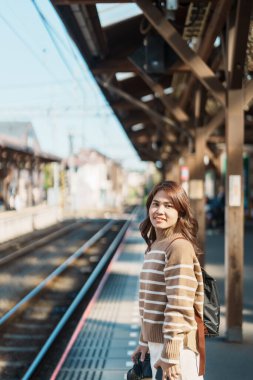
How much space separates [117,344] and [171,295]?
3.62 meters

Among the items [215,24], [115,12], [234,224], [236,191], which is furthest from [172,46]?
[115,12]

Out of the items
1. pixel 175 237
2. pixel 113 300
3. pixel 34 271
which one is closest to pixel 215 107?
pixel 34 271

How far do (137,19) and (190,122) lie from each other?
7.11 ft

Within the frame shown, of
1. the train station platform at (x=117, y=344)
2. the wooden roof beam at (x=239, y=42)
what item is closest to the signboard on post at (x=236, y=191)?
the wooden roof beam at (x=239, y=42)

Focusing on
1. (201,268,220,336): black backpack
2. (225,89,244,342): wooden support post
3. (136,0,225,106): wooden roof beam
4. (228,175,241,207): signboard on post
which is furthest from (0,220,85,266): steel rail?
(201,268,220,336): black backpack

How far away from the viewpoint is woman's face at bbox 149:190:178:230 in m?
2.78

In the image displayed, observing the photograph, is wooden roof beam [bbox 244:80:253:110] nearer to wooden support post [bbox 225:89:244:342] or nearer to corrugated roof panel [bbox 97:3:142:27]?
wooden support post [bbox 225:89:244:342]

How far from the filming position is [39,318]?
8375 millimetres

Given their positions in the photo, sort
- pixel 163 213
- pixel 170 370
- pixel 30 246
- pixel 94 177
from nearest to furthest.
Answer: pixel 170 370
pixel 163 213
pixel 30 246
pixel 94 177

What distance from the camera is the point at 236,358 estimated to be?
17.4 ft

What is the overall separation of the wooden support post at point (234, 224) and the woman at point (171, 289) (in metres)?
3.15

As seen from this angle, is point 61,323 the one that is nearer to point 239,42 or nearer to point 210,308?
point 239,42

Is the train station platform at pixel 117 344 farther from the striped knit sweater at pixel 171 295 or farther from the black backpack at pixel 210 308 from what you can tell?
the striped knit sweater at pixel 171 295

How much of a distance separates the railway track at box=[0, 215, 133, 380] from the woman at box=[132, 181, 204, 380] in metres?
2.82
